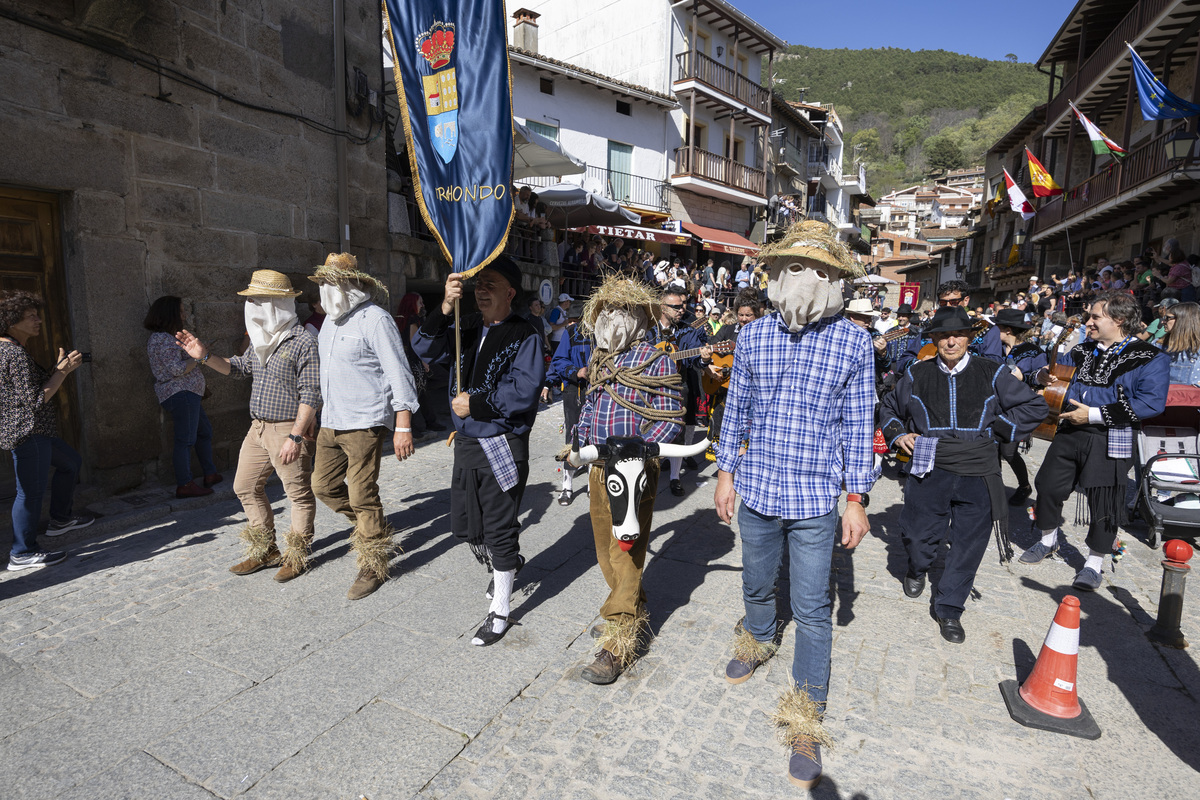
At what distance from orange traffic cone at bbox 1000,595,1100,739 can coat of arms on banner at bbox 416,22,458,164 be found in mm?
3714

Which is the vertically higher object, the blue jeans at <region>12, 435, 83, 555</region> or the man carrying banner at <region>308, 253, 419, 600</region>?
the man carrying banner at <region>308, 253, 419, 600</region>

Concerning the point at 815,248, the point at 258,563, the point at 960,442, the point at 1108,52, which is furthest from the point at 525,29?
the point at 815,248

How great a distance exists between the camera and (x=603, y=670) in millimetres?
3002

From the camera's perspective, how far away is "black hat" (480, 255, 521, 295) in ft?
11.3

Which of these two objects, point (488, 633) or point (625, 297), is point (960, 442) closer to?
point (625, 297)

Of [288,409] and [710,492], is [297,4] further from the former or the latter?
[710,492]

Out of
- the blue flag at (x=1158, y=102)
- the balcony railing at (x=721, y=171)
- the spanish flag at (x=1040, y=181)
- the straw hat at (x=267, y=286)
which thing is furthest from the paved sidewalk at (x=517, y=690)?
the balcony railing at (x=721, y=171)

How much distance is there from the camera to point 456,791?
7.70 ft

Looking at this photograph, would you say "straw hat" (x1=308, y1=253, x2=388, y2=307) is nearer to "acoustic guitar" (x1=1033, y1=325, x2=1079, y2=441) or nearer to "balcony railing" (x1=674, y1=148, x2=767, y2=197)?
"acoustic guitar" (x1=1033, y1=325, x2=1079, y2=441)

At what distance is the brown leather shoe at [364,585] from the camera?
3859 millimetres

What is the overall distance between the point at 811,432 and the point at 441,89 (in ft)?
8.61

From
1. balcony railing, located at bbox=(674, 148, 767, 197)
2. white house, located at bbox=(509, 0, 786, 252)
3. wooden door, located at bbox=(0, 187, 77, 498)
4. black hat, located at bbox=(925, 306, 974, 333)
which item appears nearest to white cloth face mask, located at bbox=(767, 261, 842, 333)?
black hat, located at bbox=(925, 306, 974, 333)

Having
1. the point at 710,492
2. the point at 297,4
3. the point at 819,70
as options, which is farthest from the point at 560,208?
the point at 819,70

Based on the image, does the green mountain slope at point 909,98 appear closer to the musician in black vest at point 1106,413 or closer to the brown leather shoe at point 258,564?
the musician in black vest at point 1106,413
